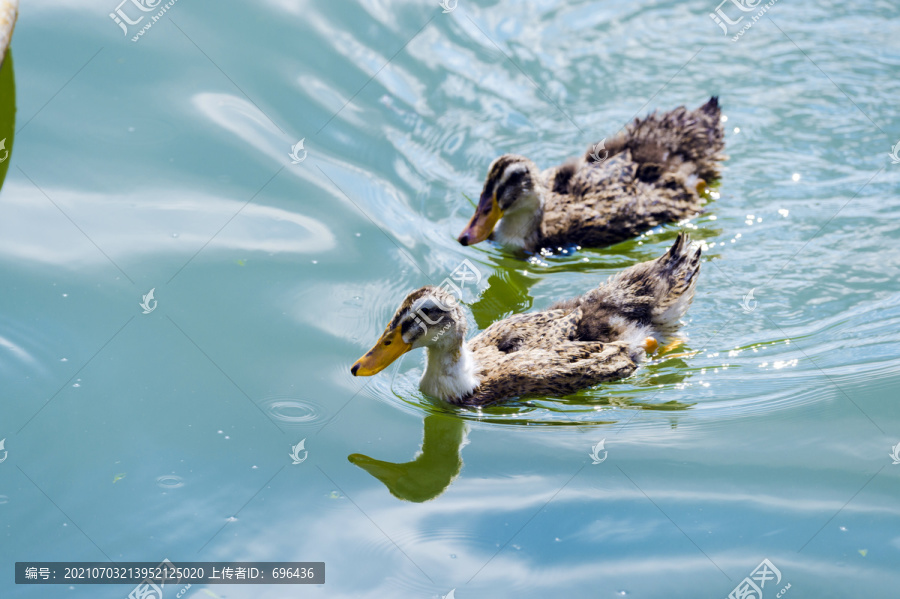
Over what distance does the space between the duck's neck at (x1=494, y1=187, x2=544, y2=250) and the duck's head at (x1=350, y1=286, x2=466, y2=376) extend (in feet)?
6.68

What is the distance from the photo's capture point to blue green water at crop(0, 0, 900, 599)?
5.18 m

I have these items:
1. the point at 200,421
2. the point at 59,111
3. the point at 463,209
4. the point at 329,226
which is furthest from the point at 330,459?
the point at 59,111

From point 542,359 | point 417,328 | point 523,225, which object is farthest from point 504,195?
point 417,328

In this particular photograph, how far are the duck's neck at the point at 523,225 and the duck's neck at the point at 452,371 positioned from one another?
2.02m

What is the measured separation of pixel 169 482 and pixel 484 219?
3.62 metres

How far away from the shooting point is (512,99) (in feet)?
29.9

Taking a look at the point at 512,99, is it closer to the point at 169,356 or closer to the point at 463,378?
the point at 463,378

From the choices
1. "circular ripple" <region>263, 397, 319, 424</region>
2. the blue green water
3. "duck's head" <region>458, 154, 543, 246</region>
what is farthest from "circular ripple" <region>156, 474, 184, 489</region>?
"duck's head" <region>458, 154, 543, 246</region>

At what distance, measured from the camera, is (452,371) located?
610 centimetres

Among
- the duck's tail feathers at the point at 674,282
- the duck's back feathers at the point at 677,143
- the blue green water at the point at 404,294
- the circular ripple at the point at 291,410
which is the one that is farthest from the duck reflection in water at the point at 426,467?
the duck's back feathers at the point at 677,143

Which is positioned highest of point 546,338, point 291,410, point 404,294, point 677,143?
point 677,143

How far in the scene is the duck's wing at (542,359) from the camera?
6.15 m

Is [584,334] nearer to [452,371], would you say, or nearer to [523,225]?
[452,371]

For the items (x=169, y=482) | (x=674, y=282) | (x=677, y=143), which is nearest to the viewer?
(x=169, y=482)
